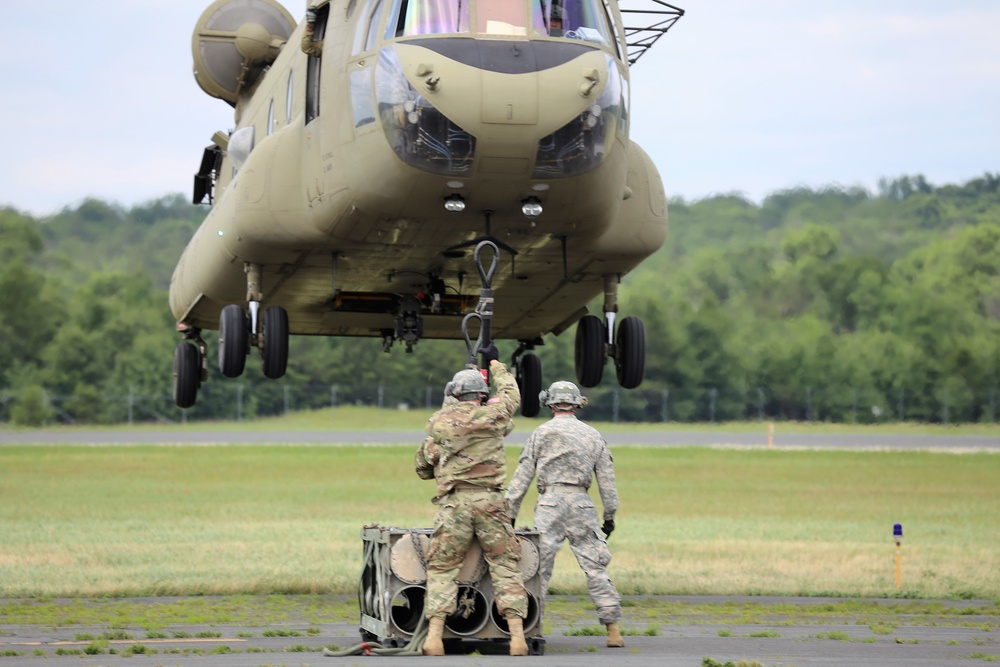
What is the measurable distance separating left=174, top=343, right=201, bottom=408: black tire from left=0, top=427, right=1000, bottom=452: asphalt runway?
31451 millimetres

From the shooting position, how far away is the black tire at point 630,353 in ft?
56.1

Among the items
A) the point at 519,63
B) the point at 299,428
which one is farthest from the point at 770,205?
the point at 519,63

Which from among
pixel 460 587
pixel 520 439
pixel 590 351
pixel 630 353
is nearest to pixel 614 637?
pixel 460 587

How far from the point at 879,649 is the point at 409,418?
56.9 m

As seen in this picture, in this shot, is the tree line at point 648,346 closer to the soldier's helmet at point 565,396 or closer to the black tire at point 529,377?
the black tire at point 529,377

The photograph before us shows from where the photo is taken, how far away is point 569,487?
37.3 feet

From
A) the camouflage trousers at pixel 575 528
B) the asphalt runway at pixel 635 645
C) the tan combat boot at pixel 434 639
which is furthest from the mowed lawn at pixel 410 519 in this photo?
the tan combat boot at pixel 434 639

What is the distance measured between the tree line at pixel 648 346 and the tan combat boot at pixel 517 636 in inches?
1880

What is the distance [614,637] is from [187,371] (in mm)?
11806

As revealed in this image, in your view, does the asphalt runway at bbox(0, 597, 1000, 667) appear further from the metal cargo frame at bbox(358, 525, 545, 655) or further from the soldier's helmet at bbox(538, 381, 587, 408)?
the soldier's helmet at bbox(538, 381, 587, 408)

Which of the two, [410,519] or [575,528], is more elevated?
[575,528]

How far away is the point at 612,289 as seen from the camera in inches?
649

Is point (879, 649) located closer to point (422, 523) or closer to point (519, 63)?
point (519, 63)

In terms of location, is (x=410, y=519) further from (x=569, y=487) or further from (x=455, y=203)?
(x=569, y=487)
